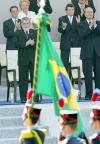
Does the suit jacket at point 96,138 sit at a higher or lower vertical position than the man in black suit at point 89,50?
lower

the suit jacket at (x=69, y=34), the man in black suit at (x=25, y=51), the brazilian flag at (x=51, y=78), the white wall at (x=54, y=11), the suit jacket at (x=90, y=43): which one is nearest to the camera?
the brazilian flag at (x=51, y=78)

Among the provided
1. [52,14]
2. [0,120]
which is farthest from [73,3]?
[0,120]

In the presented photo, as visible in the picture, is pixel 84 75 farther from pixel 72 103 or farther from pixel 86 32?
pixel 72 103

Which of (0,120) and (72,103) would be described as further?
(0,120)

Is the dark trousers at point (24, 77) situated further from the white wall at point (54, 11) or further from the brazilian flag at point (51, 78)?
the brazilian flag at point (51, 78)

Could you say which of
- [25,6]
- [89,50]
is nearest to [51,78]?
[89,50]

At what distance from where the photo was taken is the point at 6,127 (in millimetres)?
18344

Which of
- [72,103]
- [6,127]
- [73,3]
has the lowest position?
[6,127]

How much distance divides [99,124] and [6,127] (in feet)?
22.8

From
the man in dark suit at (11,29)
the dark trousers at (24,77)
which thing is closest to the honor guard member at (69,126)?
the dark trousers at (24,77)

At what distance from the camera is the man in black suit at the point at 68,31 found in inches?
838

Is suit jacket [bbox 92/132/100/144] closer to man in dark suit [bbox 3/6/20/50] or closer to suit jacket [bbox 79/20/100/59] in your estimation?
suit jacket [bbox 79/20/100/59]

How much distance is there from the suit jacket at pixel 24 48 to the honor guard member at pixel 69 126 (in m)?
8.65

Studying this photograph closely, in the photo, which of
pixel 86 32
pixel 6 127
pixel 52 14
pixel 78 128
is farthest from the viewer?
pixel 52 14
